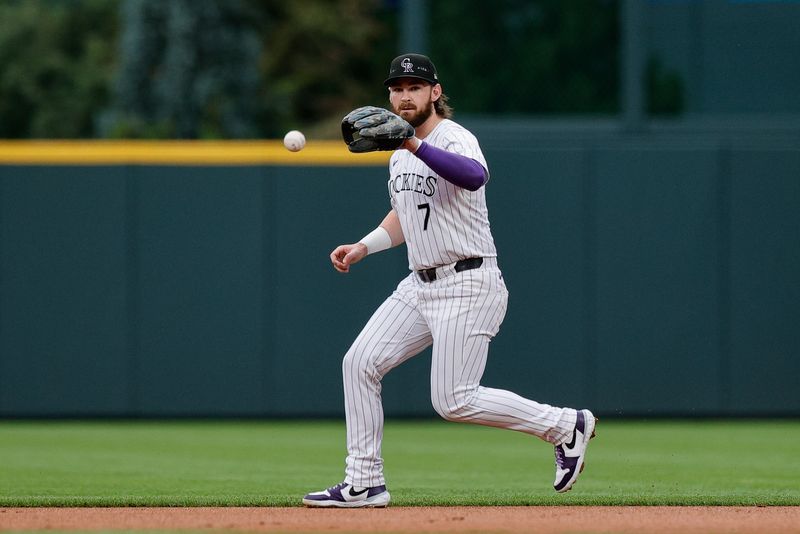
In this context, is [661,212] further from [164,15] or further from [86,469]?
[164,15]

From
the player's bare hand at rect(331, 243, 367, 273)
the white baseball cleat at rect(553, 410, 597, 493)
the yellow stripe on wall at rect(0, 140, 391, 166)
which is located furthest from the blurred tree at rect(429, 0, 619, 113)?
the white baseball cleat at rect(553, 410, 597, 493)

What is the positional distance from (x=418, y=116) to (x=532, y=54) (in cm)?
619

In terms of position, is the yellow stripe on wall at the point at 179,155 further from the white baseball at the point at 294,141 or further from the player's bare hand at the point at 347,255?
A: the player's bare hand at the point at 347,255

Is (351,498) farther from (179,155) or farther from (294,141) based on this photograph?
(179,155)

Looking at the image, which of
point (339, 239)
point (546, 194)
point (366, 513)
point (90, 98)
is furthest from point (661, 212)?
point (90, 98)

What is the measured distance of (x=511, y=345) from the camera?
38.2ft

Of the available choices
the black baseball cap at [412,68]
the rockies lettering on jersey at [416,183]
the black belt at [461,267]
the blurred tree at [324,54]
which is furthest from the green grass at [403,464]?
the blurred tree at [324,54]

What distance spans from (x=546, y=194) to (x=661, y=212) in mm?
949

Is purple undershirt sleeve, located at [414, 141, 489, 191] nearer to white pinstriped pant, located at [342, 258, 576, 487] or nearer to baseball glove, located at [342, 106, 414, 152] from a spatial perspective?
baseball glove, located at [342, 106, 414, 152]

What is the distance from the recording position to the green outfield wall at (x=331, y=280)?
11609mm

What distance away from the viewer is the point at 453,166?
587cm

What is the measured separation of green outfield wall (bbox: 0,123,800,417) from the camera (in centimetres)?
1161

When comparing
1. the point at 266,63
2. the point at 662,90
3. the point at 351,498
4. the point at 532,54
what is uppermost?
the point at 266,63

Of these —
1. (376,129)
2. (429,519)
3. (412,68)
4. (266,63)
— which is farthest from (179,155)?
(266,63)
